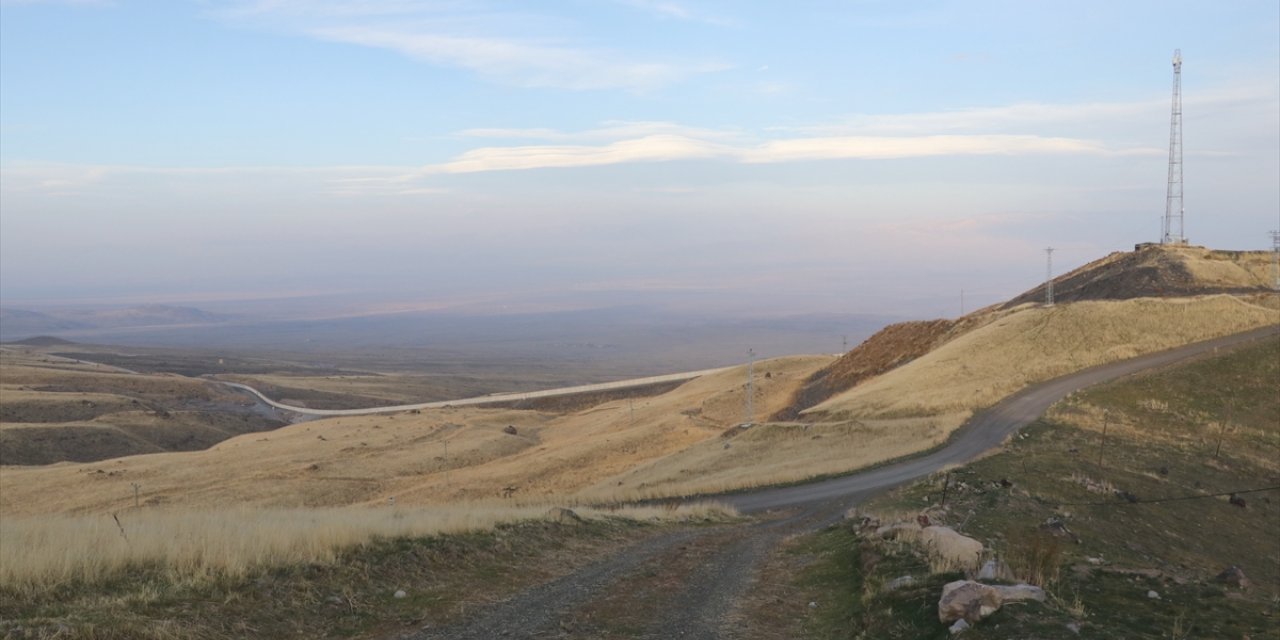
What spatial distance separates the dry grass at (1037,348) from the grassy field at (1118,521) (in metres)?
6.42

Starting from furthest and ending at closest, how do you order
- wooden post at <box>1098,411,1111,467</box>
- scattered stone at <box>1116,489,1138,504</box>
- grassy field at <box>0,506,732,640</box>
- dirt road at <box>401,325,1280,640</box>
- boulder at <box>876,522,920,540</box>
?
wooden post at <box>1098,411,1111,467</box> < scattered stone at <box>1116,489,1138,504</box> < boulder at <box>876,522,920,540</box> < dirt road at <box>401,325,1280,640</box> < grassy field at <box>0,506,732,640</box>

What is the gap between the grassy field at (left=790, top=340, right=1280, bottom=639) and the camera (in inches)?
394

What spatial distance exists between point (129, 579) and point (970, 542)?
39.0 ft

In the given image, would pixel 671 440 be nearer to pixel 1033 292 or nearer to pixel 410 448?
pixel 410 448

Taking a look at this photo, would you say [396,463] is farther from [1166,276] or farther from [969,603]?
[1166,276]

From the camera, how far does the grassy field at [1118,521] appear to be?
10000 millimetres

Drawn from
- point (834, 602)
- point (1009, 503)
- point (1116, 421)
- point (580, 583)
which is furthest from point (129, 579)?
point (1116, 421)

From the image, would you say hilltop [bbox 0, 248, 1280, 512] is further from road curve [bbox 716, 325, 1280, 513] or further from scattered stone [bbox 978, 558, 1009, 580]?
scattered stone [bbox 978, 558, 1009, 580]

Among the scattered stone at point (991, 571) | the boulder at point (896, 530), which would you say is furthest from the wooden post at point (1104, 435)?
the scattered stone at point (991, 571)

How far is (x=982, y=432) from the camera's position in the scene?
37938mm

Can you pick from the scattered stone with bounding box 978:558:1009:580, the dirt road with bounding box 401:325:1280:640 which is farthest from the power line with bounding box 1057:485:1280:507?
the scattered stone with bounding box 978:558:1009:580

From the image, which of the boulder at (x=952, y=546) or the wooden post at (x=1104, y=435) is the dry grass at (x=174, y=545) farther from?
the wooden post at (x=1104, y=435)

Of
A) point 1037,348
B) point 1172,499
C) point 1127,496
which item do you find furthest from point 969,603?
point 1037,348

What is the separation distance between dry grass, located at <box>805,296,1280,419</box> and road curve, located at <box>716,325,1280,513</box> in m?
1.39
